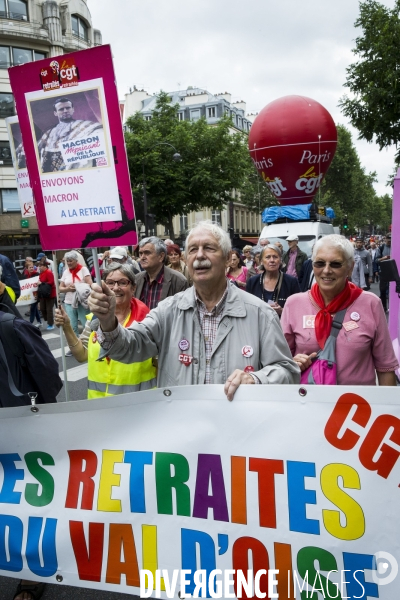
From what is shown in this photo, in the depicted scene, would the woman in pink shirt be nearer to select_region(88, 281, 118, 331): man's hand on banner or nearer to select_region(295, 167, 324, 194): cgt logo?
select_region(88, 281, 118, 331): man's hand on banner

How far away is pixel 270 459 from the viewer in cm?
240

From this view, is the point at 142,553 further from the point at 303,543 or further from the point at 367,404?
the point at 367,404

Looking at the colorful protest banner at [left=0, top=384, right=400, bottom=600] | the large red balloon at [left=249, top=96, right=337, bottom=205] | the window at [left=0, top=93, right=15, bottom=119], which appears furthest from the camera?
the window at [left=0, top=93, right=15, bottom=119]

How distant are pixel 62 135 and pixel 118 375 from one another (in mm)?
1379

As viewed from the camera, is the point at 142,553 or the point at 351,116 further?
the point at 351,116

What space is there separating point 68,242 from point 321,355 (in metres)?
1.50

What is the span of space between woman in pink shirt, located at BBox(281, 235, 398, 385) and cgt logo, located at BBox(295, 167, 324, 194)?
1403cm

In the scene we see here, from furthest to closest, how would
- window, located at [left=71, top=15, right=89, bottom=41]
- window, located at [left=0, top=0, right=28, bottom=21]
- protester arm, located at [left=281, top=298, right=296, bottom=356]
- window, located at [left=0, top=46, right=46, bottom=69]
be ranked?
window, located at [left=71, top=15, right=89, bottom=41] < window, located at [left=0, top=46, right=46, bottom=69] < window, located at [left=0, top=0, right=28, bottom=21] < protester arm, located at [left=281, top=298, right=296, bottom=356]

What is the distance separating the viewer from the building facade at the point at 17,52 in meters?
36.8

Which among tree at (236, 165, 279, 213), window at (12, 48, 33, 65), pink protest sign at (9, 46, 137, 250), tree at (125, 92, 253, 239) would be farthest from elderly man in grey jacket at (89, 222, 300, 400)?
tree at (236, 165, 279, 213)

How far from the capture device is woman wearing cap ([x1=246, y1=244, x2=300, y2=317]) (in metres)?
6.04

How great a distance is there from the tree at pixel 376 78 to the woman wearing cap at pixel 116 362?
14943mm

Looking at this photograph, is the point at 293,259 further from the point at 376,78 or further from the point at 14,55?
the point at 14,55

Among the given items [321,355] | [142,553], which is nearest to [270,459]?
[142,553]
